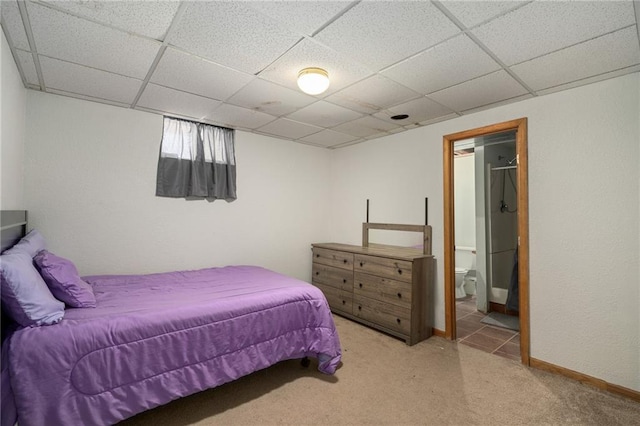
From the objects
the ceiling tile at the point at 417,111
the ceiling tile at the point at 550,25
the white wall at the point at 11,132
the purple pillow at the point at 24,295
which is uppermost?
the ceiling tile at the point at 417,111

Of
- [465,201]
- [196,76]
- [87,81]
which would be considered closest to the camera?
[196,76]

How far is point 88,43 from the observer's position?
77.6 inches

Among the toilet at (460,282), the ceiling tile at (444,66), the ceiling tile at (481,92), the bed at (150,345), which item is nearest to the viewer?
the bed at (150,345)

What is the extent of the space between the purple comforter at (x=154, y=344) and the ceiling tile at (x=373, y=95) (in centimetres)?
181

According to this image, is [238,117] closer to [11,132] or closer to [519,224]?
[11,132]

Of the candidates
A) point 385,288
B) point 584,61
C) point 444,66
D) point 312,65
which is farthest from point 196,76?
point 584,61

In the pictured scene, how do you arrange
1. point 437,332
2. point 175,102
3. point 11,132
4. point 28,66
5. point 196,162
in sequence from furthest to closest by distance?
point 196,162
point 437,332
point 175,102
point 28,66
point 11,132

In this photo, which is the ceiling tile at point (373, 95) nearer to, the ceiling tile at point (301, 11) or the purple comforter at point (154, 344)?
the ceiling tile at point (301, 11)

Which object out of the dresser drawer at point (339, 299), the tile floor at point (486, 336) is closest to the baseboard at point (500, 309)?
the tile floor at point (486, 336)

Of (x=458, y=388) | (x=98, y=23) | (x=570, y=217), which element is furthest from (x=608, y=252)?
(x=98, y=23)

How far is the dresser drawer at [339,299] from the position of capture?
379 cm

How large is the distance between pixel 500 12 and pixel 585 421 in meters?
2.62

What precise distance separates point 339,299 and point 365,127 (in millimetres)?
2263

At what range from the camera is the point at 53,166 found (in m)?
2.83
